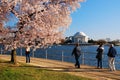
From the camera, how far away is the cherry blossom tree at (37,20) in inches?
1010

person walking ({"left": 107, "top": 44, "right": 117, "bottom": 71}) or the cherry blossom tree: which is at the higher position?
the cherry blossom tree

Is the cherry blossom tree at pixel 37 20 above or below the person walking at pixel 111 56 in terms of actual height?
above

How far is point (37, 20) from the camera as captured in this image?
26203 mm

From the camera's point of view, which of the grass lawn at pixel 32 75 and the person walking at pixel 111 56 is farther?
the person walking at pixel 111 56

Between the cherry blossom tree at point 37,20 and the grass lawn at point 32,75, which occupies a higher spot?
the cherry blossom tree at point 37,20

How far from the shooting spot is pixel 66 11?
90.7 ft

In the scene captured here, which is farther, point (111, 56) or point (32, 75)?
point (111, 56)

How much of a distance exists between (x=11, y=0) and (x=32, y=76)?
5452 millimetres

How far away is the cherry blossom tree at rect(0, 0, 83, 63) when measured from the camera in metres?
25.7

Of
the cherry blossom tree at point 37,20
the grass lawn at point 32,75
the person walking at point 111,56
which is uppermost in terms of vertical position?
the cherry blossom tree at point 37,20

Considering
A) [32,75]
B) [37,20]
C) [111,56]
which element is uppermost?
[37,20]

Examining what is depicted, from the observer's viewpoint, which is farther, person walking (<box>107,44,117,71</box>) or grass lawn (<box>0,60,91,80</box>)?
person walking (<box>107,44,117,71</box>)

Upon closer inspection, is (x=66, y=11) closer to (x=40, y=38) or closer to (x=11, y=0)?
(x=40, y=38)

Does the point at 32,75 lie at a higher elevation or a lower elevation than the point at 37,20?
lower
